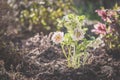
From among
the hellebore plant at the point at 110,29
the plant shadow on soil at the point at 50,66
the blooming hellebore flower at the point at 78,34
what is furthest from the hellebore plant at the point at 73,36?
the hellebore plant at the point at 110,29

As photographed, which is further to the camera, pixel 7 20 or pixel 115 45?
pixel 7 20

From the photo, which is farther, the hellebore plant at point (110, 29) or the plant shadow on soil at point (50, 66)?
the hellebore plant at point (110, 29)

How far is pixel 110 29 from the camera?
4.46 m

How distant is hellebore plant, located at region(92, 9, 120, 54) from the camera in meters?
4.43

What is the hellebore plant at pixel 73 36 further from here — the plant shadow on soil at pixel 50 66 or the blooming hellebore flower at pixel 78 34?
the plant shadow on soil at pixel 50 66

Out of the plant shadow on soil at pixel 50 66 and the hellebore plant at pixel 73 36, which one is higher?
the hellebore plant at pixel 73 36

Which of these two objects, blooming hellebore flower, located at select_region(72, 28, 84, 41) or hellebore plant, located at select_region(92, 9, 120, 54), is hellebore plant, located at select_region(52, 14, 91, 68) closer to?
blooming hellebore flower, located at select_region(72, 28, 84, 41)

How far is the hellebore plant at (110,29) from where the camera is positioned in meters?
4.43

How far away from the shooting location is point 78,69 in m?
4.15

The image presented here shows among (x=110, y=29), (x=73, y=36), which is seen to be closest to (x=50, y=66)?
(x=73, y=36)

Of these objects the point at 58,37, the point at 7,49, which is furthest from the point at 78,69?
the point at 7,49

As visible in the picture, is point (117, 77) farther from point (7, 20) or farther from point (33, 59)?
point (7, 20)

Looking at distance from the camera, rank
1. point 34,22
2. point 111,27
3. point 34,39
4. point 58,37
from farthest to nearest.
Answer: point 34,22 < point 34,39 < point 111,27 < point 58,37

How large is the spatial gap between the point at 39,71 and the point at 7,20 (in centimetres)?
134
